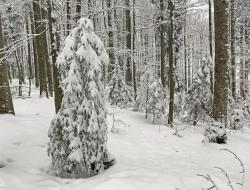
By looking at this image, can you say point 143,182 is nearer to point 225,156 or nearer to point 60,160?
point 60,160

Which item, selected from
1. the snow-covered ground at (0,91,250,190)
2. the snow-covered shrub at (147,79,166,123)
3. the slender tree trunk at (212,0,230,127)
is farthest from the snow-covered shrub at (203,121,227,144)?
the snow-covered shrub at (147,79,166,123)

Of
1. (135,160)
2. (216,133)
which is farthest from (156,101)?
(135,160)

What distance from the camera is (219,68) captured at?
9945mm

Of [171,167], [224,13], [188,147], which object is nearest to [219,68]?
[224,13]

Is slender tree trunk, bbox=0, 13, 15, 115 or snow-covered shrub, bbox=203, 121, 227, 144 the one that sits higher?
slender tree trunk, bbox=0, 13, 15, 115

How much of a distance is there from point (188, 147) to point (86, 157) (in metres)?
4.51

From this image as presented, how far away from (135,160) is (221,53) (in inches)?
163

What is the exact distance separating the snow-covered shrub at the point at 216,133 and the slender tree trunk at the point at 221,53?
17.0 inches

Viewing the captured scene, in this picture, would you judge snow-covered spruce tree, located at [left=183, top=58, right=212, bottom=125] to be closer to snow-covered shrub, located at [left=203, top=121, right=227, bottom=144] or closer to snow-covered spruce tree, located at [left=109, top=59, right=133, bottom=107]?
snow-covered shrub, located at [left=203, top=121, right=227, bottom=144]

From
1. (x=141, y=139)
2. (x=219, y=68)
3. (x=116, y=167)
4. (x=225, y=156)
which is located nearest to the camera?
(x=116, y=167)

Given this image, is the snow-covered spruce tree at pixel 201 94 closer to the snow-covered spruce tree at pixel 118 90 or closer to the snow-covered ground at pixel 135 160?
the snow-covered ground at pixel 135 160

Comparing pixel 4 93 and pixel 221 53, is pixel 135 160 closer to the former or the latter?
pixel 221 53

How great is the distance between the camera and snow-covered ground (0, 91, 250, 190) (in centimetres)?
599

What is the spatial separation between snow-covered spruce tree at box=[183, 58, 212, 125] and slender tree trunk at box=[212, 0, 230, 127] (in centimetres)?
408
